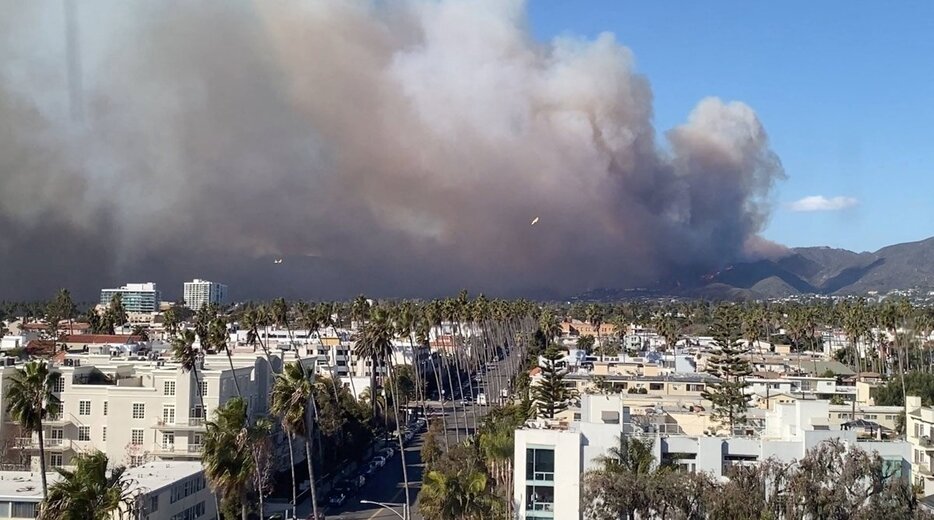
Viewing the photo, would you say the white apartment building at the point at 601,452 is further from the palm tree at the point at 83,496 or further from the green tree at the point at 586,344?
the green tree at the point at 586,344

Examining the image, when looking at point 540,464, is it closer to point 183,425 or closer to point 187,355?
point 187,355

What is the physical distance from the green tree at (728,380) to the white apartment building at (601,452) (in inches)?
446

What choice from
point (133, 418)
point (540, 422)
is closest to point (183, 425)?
point (133, 418)

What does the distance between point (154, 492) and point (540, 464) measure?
12294mm

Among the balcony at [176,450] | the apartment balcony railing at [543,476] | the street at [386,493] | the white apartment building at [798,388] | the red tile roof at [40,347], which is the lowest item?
the street at [386,493]

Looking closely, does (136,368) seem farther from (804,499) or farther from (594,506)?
(804,499)

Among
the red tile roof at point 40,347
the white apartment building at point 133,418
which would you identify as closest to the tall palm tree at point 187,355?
the white apartment building at point 133,418

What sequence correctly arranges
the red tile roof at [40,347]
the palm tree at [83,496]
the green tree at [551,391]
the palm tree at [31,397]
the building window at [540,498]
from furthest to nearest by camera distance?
the red tile roof at [40,347] < the green tree at [551,391] < the palm tree at [31,397] < the building window at [540,498] < the palm tree at [83,496]

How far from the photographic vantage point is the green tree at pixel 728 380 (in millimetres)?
46863

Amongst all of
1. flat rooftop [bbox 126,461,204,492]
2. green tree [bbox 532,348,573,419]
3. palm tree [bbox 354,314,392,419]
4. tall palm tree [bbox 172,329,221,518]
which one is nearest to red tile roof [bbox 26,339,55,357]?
palm tree [bbox 354,314,392,419]

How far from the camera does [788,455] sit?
2873 cm

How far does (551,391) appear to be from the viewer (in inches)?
2064

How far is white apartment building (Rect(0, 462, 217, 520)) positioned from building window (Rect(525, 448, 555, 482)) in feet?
36.1

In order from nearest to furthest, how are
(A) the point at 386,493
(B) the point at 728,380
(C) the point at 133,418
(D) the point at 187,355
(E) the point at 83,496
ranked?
(E) the point at 83,496, (D) the point at 187,355, (C) the point at 133,418, (A) the point at 386,493, (B) the point at 728,380
